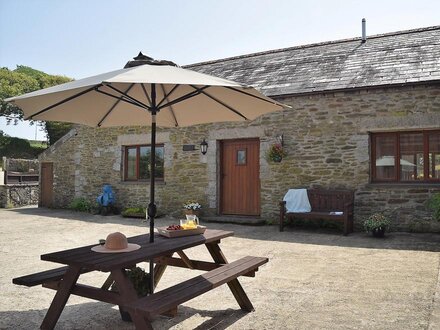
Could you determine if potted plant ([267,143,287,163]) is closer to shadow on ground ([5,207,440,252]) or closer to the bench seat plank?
shadow on ground ([5,207,440,252])

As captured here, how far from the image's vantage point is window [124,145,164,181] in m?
11.7

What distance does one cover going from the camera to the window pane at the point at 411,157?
8375 millimetres

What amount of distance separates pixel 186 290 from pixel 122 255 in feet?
1.90

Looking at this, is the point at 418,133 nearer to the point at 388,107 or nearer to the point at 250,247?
the point at 388,107

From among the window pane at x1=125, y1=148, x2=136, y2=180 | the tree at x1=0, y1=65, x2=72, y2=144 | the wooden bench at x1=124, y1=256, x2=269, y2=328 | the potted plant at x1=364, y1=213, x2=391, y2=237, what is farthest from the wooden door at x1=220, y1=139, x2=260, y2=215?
the tree at x1=0, y1=65, x2=72, y2=144

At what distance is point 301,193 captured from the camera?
8938 millimetres

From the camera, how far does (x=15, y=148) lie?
2680 centimetres

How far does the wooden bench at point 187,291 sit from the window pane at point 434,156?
237 inches

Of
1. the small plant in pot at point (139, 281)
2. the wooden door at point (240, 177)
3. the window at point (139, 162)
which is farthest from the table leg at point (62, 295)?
the window at point (139, 162)

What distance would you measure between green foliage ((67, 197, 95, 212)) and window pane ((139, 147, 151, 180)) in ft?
6.66

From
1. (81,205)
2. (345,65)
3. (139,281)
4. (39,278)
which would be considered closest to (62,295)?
(39,278)

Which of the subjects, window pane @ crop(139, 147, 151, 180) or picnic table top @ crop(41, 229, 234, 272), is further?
window pane @ crop(139, 147, 151, 180)

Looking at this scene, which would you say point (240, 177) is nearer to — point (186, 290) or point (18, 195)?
point (186, 290)

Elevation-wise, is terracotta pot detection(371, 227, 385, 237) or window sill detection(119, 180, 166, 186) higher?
window sill detection(119, 180, 166, 186)
